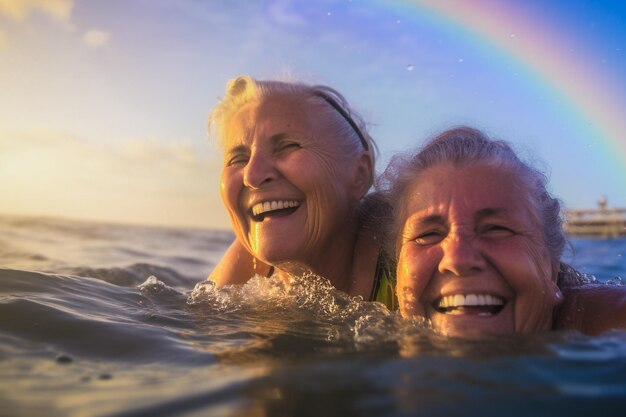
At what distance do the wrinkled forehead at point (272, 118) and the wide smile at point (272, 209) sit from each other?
433 mm

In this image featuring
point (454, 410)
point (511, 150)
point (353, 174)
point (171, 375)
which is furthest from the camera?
point (353, 174)

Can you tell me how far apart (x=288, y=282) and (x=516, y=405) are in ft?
8.26

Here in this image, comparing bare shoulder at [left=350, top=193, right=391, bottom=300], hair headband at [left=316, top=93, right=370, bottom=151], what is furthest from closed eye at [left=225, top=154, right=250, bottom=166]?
bare shoulder at [left=350, top=193, right=391, bottom=300]

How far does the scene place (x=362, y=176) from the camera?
3.87m

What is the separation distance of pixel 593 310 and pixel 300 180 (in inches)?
69.9

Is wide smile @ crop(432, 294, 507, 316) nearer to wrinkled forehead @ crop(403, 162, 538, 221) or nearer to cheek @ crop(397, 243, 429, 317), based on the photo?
cheek @ crop(397, 243, 429, 317)

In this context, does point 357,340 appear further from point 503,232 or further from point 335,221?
point 335,221

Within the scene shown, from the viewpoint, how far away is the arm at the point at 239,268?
4316 mm

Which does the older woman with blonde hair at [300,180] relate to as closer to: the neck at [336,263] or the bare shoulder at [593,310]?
the neck at [336,263]

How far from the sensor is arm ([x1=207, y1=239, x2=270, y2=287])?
432cm

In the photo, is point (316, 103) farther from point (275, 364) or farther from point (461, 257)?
point (275, 364)

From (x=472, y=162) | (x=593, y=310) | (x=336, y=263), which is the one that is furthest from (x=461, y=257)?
(x=336, y=263)

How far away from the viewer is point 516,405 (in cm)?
148

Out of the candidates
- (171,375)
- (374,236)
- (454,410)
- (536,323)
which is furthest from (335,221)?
(454,410)
